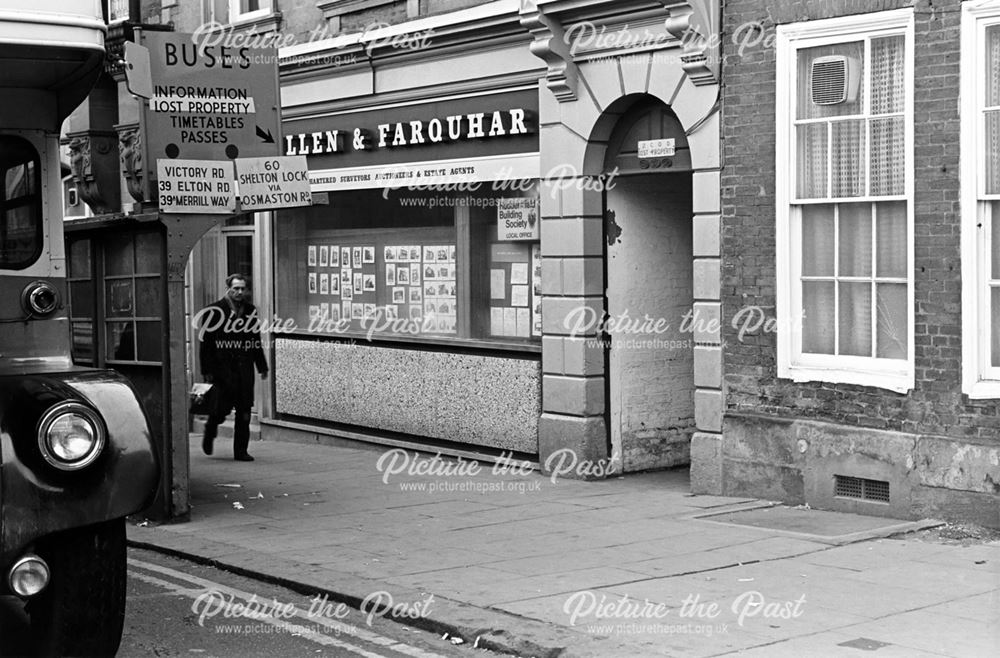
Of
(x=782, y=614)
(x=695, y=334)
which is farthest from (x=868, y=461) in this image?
(x=782, y=614)

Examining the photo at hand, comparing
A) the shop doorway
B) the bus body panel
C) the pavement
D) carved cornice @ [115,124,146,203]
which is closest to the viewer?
the bus body panel

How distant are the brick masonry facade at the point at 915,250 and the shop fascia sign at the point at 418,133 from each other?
2906 millimetres

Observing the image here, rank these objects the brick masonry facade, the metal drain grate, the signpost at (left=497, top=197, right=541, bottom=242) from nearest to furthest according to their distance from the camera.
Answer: the brick masonry facade → the metal drain grate → the signpost at (left=497, top=197, right=541, bottom=242)

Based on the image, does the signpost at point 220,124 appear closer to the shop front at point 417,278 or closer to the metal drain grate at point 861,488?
the shop front at point 417,278

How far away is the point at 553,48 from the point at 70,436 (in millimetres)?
8384

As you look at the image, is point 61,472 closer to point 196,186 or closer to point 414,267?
point 196,186

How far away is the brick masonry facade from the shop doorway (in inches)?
60.0

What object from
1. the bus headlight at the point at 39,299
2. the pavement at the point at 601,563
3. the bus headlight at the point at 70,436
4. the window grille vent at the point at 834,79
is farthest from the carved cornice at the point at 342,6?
the bus headlight at the point at 70,436

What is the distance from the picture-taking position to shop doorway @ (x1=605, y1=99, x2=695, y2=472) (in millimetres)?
13312

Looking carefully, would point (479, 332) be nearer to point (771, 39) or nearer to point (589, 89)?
point (589, 89)

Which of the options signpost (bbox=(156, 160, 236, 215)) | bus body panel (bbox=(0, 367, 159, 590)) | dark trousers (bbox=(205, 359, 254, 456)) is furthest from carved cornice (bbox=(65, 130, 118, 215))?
bus body panel (bbox=(0, 367, 159, 590))

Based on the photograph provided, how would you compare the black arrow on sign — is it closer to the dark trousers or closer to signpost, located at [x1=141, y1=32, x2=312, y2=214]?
signpost, located at [x1=141, y1=32, x2=312, y2=214]

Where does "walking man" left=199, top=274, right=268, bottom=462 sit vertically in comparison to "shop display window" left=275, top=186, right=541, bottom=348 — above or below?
below

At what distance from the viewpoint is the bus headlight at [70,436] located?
5.71m
